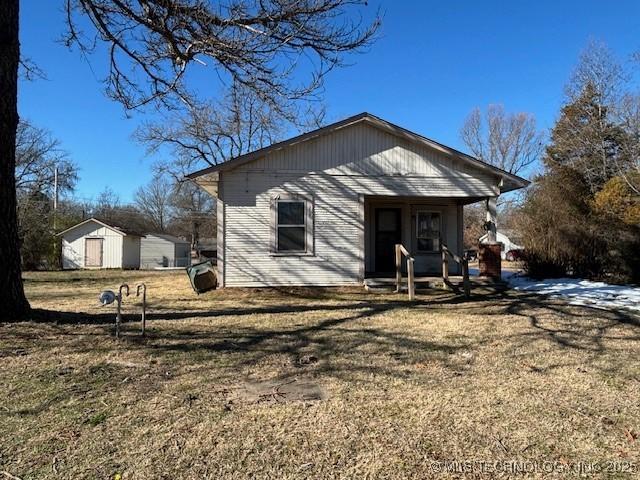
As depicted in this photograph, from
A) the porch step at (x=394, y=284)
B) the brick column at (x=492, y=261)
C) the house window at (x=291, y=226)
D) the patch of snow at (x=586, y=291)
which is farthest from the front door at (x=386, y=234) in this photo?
the patch of snow at (x=586, y=291)

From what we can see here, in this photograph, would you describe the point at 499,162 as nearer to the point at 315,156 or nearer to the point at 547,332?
the point at 315,156

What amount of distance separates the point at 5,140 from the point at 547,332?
319 inches

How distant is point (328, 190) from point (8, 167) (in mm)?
7283

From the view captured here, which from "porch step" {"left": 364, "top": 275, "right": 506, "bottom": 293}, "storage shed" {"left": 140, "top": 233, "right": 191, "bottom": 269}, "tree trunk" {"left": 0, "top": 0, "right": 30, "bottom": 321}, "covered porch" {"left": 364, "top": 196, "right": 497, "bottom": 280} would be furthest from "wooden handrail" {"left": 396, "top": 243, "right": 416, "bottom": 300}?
"storage shed" {"left": 140, "top": 233, "right": 191, "bottom": 269}

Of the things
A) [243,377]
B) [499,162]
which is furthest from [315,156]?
[499,162]

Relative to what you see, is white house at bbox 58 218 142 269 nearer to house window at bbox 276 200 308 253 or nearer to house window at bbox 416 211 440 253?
house window at bbox 276 200 308 253

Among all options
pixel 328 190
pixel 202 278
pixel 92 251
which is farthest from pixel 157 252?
pixel 328 190

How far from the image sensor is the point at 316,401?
154 inches

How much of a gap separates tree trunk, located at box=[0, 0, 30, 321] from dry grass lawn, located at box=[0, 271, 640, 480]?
1.79ft

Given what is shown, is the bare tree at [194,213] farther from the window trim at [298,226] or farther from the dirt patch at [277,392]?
the dirt patch at [277,392]

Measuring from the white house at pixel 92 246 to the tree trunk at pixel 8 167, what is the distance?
2487 cm

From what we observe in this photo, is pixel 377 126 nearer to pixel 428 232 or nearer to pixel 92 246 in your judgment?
pixel 428 232

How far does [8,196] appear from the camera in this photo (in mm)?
6336

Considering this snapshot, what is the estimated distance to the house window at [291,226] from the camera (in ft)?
39.3
